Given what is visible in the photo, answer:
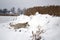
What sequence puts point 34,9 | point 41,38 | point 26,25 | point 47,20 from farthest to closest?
point 34,9
point 26,25
point 47,20
point 41,38

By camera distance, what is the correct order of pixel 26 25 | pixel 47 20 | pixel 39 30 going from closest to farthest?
pixel 39 30 → pixel 47 20 → pixel 26 25

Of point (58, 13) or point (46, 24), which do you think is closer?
point (46, 24)

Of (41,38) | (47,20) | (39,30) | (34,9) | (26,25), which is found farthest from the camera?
(34,9)

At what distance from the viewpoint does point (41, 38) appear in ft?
6.90

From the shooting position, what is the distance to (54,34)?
217 centimetres

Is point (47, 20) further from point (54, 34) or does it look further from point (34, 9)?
point (34, 9)

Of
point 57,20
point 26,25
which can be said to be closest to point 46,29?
point 57,20

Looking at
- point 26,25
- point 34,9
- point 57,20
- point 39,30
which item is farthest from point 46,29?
point 34,9

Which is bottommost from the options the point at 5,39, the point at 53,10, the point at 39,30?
the point at 5,39

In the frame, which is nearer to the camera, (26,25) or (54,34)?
Answer: (54,34)

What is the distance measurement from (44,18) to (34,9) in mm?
765

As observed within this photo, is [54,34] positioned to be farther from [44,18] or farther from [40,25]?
[44,18]

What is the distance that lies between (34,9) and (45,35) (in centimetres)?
137

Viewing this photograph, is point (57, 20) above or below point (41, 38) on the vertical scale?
above
